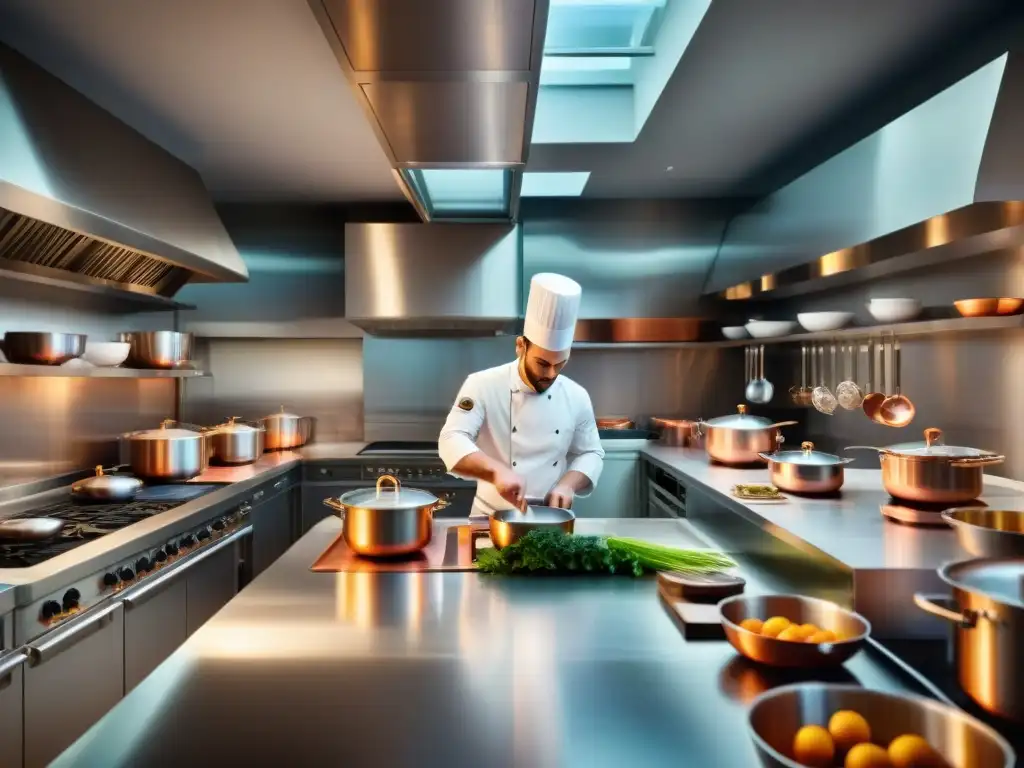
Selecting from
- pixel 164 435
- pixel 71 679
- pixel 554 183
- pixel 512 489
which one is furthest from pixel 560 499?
pixel 554 183

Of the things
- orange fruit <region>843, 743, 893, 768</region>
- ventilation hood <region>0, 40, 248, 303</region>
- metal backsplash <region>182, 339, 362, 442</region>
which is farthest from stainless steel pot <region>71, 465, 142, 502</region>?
orange fruit <region>843, 743, 893, 768</region>

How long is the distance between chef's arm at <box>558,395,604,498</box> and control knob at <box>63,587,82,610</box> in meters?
1.39

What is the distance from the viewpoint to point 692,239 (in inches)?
184

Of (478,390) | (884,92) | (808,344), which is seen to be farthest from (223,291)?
(884,92)

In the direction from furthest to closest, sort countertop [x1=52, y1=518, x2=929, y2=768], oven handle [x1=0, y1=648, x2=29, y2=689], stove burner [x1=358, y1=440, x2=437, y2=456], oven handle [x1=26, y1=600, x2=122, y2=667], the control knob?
stove burner [x1=358, y1=440, x2=437, y2=456], the control knob, oven handle [x1=26, y1=600, x2=122, y2=667], oven handle [x1=0, y1=648, x2=29, y2=689], countertop [x1=52, y1=518, x2=929, y2=768]

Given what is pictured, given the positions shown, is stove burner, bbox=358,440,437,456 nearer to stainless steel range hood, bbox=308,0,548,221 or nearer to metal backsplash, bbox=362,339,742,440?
metal backsplash, bbox=362,339,742,440

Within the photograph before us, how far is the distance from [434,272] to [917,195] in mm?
2636

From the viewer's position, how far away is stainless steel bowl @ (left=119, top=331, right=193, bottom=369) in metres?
3.39

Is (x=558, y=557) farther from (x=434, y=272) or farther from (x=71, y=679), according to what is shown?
(x=434, y=272)

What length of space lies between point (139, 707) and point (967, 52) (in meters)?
2.80

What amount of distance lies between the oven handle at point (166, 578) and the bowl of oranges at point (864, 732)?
194 cm

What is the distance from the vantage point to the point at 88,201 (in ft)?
8.05

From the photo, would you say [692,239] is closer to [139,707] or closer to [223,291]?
[223,291]

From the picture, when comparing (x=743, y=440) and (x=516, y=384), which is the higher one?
(x=516, y=384)
